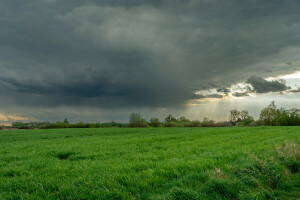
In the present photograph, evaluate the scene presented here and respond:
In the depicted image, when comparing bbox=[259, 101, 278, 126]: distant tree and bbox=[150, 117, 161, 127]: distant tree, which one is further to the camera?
bbox=[150, 117, 161, 127]: distant tree

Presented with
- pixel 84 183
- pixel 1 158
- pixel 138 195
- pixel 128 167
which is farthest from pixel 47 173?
pixel 1 158

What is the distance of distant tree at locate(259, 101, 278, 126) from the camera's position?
7569 cm

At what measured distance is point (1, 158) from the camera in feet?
40.1

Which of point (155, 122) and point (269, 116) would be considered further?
point (155, 122)

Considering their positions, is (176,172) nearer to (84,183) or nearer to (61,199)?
(84,183)

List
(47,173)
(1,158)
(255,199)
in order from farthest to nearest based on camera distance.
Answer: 1. (1,158)
2. (47,173)
3. (255,199)

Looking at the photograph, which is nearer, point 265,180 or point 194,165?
point 265,180

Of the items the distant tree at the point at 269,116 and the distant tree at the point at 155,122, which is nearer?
the distant tree at the point at 269,116

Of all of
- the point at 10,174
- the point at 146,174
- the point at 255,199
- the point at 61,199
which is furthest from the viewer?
the point at 10,174

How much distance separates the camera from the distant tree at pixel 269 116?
75688mm

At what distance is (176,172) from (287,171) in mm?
4180

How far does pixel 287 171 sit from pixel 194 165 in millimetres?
3359

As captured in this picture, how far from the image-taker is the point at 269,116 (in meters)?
76.6

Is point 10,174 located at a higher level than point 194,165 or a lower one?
lower
